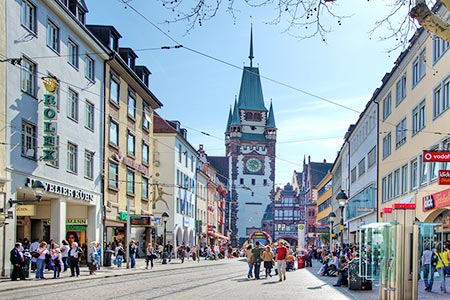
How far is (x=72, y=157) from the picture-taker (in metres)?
34.6

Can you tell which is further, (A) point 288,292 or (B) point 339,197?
(B) point 339,197

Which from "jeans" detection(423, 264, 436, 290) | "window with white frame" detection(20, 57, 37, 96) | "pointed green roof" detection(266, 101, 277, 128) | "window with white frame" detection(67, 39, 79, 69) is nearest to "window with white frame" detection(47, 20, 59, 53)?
"window with white frame" detection(67, 39, 79, 69)

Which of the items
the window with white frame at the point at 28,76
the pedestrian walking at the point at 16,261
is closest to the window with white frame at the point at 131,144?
the window with white frame at the point at 28,76

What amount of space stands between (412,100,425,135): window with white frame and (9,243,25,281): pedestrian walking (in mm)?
20702

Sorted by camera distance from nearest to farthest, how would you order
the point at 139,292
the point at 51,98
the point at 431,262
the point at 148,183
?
A: the point at 139,292
the point at 431,262
the point at 51,98
the point at 148,183

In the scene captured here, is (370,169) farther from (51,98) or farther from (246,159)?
(246,159)

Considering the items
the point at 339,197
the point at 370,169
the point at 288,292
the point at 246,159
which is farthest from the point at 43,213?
the point at 246,159

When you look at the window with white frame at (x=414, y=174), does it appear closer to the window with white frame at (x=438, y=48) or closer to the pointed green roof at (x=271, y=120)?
the window with white frame at (x=438, y=48)

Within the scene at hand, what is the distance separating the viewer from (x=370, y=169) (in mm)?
53594

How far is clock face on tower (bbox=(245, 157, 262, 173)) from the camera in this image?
465 ft

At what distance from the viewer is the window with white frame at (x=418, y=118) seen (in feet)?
115

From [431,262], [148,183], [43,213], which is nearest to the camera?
[431,262]

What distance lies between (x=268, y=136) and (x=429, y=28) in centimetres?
13868

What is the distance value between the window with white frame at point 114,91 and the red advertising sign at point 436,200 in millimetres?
19029
